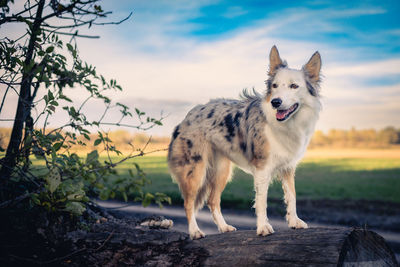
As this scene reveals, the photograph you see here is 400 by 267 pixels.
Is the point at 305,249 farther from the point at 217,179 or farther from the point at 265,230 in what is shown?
the point at 217,179

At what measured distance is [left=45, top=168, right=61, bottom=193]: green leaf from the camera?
3861mm

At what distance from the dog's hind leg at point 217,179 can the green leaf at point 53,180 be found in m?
2.51

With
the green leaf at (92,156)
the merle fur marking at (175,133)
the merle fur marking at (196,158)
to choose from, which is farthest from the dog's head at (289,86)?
the green leaf at (92,156)

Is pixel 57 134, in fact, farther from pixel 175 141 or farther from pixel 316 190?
pixel 316 190

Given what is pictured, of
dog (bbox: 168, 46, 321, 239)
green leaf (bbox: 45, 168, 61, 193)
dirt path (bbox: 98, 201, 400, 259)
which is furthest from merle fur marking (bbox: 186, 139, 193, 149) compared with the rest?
dirt path (bbox: 98, 201, 400, 259)

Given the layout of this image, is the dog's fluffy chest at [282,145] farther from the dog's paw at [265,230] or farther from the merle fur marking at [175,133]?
the merle fur marking at [175,133]

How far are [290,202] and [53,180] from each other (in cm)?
300

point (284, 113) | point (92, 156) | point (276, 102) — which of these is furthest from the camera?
point (284, 113)

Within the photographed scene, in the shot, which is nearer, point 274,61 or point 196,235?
point 196,235

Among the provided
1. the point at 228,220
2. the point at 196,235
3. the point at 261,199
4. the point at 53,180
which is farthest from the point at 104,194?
the point at 228,220

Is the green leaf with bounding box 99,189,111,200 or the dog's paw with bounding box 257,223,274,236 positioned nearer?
the green leaf with bounding box 99,189,111,200

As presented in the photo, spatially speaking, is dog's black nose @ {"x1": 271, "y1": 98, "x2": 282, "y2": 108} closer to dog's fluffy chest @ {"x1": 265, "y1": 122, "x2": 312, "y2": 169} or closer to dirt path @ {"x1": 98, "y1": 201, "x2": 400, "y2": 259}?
dog's fluffy chest @ {"x1": 265, "y1": 122, "x2": 312, "y2": 169}

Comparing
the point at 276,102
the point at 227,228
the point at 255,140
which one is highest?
the point at 276,102

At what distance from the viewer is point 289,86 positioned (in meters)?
4.73
